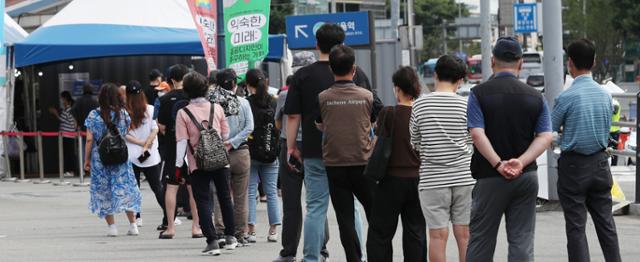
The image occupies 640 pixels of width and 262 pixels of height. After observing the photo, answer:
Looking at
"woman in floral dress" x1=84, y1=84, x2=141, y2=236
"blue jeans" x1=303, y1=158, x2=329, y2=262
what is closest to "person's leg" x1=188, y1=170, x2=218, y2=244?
"blue jeans" x1=303, y1=158, x2=329, y2=262

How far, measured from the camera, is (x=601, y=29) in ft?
239

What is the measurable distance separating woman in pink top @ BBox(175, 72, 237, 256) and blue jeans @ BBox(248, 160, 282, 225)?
912 mm

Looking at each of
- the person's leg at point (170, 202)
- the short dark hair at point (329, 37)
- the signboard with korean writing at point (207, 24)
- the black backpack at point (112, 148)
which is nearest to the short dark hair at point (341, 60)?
the short dark hair at point (329, 37)

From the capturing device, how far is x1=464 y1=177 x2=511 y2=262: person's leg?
776 cm

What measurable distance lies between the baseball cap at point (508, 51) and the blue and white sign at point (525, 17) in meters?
36.6

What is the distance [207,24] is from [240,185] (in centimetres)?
346

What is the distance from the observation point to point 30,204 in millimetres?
18516

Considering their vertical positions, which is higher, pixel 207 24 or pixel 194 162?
pixel 207 24

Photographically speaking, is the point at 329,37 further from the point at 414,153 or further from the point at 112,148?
the point at 112,148

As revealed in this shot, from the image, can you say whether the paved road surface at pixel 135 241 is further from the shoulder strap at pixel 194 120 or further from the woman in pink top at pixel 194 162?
the shoulder strap at pixel 194 120

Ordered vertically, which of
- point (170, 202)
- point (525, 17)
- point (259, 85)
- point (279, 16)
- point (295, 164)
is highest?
point (279, 16)

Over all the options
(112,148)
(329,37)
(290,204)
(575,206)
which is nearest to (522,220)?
(575,206)

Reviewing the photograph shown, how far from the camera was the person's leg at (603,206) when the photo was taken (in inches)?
344

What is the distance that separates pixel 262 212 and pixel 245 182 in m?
3.81
